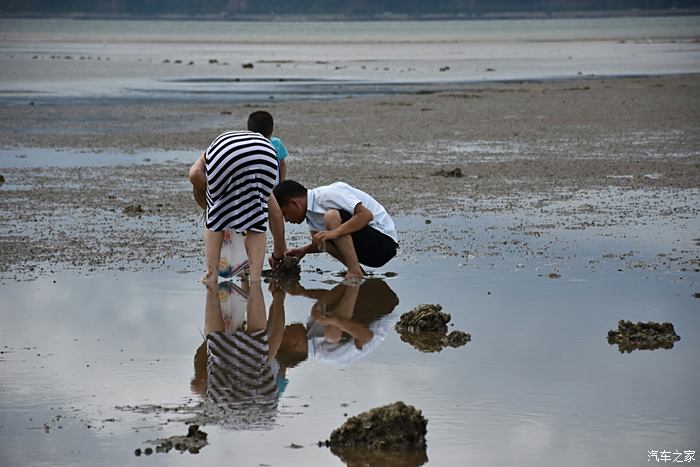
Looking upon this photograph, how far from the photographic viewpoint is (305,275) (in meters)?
10.6

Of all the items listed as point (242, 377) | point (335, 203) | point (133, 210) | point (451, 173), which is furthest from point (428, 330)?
point (451, 173)

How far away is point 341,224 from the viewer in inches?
401

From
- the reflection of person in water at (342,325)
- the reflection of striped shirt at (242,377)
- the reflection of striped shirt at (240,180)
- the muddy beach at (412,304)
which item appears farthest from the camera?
the reflection of striped shirt at (240,180)

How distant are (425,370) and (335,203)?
9.46 ft

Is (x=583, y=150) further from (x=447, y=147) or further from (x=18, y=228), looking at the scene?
(x=18, y=228)

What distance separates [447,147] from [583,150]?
197 centimetres

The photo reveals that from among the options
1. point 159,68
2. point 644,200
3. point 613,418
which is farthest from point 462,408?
point 159,68

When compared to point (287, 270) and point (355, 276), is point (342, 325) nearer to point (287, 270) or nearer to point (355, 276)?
point (355, 276)

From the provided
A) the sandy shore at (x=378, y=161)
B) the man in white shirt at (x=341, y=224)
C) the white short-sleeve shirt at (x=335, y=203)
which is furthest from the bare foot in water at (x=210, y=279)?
the white short-sleeve shirt at (x=335, y=203)

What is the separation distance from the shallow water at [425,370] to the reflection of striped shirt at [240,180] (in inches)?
22.7

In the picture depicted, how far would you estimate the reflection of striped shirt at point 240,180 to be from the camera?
32.2ft

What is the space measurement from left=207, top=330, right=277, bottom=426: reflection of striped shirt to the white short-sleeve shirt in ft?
6.20

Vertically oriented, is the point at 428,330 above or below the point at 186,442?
above

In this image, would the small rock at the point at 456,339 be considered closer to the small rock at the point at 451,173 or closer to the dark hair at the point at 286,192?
the dark hair at the point at 286,192
